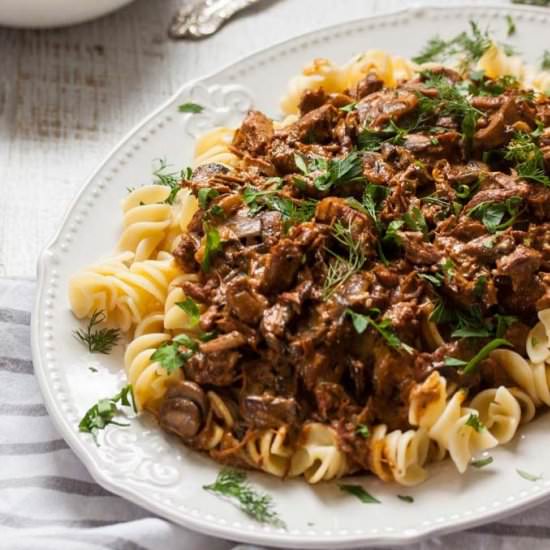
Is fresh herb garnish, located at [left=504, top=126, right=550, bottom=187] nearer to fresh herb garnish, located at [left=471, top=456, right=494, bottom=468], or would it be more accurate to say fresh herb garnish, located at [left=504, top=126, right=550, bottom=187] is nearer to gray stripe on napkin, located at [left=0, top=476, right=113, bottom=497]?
fresh herb garnish, located at [left=471, top=456, right=494, bottom=468]

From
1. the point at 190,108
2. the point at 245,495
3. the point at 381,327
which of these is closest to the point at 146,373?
the point at 245,495

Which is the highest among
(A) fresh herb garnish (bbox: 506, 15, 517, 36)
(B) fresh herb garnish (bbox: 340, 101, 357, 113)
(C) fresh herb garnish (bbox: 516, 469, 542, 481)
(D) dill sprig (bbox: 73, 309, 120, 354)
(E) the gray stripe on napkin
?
(A) fresh herb garnish (bbox: 506, 15, 517, 36)

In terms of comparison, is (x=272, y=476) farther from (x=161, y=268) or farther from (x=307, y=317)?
(x=161, y=268)

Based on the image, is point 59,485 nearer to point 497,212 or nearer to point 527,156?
point 497,212

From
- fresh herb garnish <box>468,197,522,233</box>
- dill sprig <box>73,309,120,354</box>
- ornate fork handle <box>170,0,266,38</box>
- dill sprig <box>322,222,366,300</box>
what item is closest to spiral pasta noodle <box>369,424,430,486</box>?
dill sprig <box>322,222,366,300</box>

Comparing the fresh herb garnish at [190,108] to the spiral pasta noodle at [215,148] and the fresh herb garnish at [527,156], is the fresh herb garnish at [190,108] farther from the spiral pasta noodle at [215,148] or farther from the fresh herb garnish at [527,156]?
the fresh herb garnish at [527,156]

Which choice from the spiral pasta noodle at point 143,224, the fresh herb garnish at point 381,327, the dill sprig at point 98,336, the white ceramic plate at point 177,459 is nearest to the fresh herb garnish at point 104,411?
the white ceramic plate at point 177,459

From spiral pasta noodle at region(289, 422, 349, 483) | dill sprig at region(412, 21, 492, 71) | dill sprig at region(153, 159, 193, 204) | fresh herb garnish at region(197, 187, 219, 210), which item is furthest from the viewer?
dill sprig at region(412, 21, 492, 71)
